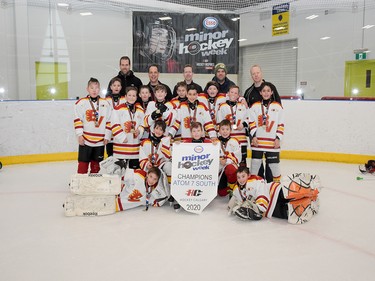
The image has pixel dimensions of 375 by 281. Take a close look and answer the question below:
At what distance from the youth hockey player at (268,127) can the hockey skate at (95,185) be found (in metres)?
1.27

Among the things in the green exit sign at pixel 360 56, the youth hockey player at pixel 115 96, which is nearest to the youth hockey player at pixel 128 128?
the youth hockey player at pixel 115 96

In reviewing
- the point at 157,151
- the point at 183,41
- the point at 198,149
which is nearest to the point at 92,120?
the point at 157,151

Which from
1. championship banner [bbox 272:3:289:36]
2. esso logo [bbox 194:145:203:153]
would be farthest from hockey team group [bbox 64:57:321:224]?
championship banner [bbox 272:3:289:36]

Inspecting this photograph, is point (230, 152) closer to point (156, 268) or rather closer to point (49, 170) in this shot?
point (156, 268)

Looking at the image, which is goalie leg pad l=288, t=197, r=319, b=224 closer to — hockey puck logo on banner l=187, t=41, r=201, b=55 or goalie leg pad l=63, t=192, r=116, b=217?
goalie leg pad l=63, t=192, r=116, b=217

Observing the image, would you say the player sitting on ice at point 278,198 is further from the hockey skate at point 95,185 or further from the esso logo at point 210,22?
the esso logo at point 210,22

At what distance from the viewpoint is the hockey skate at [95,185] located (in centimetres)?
270

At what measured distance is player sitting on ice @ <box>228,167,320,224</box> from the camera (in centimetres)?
252

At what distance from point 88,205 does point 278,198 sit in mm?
1308

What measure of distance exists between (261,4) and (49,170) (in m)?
3.81

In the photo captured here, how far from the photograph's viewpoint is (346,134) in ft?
16.0

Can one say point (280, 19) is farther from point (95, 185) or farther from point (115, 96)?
point (95, 185)

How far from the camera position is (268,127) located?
3.26 meters

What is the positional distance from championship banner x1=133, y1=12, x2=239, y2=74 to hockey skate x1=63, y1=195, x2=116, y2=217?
2.83 meters
